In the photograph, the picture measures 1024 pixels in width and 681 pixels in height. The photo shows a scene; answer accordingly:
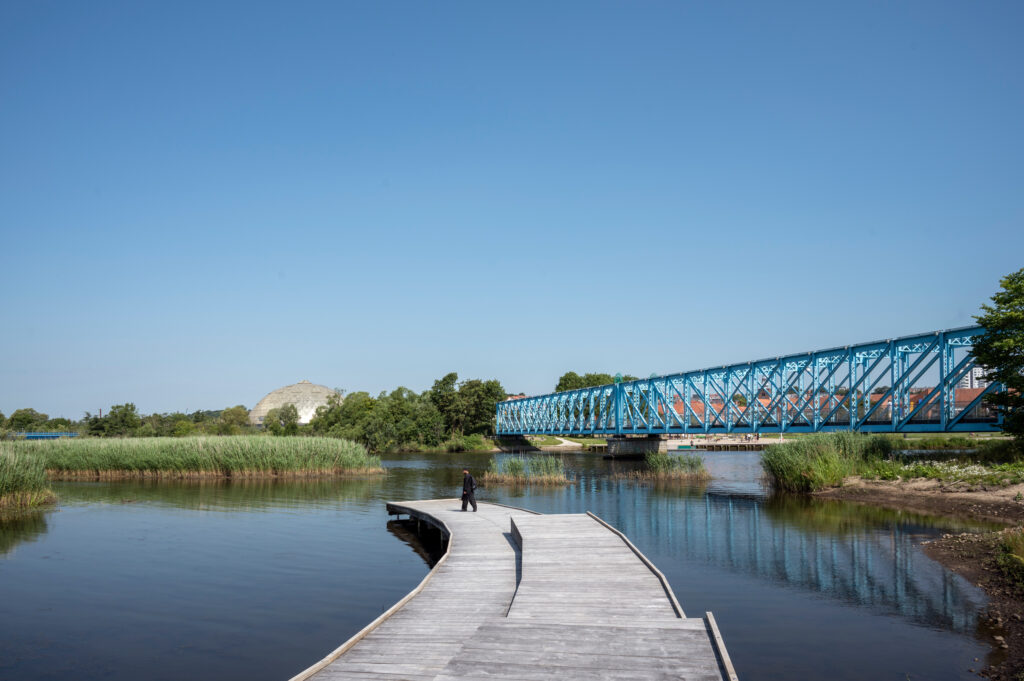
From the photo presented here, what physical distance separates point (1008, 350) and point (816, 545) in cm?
1615

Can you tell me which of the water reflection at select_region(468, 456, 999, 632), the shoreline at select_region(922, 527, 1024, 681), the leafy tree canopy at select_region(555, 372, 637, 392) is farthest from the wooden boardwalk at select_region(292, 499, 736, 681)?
the leafy tree canopy at select_region(555, 372, 637, 392)

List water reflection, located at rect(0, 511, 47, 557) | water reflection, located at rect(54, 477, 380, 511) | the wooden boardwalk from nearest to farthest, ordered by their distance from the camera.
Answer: the wooden boardwalk, water reflection, located at rect(0, 511, 47, 557), water reflection, located at rect(54, 477, 380, 511)

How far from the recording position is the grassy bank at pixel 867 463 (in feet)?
96.4

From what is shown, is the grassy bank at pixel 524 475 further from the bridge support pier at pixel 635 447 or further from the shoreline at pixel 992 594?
the bridge support pier at pixel 635 447

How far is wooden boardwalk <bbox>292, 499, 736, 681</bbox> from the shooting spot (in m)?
8.99

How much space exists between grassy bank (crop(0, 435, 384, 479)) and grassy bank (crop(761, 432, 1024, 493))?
1126 inches

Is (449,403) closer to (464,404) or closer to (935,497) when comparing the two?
(464,404)

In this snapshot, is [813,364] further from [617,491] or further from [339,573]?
[339,573]

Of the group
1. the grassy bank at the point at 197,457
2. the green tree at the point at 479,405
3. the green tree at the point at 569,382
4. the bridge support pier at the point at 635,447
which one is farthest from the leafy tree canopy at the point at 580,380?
the grassy bank at the point at 197,457

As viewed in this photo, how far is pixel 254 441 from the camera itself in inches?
1913

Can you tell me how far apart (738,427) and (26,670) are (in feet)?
162

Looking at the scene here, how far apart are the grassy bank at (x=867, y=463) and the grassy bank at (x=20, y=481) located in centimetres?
3523

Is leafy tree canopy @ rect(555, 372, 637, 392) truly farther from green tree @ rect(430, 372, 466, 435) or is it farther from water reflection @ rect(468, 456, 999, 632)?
water reflection @ rect(468, 456, 999, 632)

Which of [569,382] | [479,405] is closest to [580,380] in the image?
[569,382]
